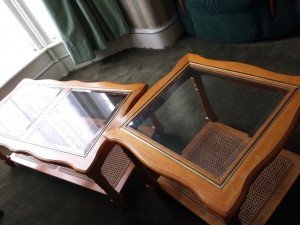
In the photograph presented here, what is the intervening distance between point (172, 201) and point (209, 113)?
446 millimetres

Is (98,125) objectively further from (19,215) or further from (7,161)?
(7,161)

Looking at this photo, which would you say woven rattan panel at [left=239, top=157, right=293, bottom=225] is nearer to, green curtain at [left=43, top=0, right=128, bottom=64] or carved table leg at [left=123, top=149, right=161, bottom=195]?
carved table leg at [left=123, top=149, right=161, bottom=195]

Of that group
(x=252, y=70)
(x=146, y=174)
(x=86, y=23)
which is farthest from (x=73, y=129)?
(x=86, y=23)

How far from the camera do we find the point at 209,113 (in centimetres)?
140

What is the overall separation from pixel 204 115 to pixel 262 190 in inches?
16.1

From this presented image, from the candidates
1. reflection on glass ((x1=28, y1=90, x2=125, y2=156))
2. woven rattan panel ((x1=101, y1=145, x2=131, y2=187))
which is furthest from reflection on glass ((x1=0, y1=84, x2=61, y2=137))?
woven rattan panel ((x1=101, y1=145, x2=131, y2=187))

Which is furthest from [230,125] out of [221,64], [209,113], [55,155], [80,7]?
[80,7]

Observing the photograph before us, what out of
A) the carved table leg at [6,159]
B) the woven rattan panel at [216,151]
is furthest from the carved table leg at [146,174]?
the carved table leg at [6,159]

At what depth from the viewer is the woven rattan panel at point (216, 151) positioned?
37.0 inches

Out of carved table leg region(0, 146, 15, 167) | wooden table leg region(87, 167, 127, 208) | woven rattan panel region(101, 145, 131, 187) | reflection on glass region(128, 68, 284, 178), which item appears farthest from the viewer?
carved table leg region(0, 146, 15, 167)

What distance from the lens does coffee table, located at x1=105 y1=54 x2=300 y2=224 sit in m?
0.84

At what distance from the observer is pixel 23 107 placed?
1.79m

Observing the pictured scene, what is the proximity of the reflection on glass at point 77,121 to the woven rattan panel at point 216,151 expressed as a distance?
0.45m

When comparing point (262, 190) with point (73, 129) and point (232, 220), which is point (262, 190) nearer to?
point (232, 220)
